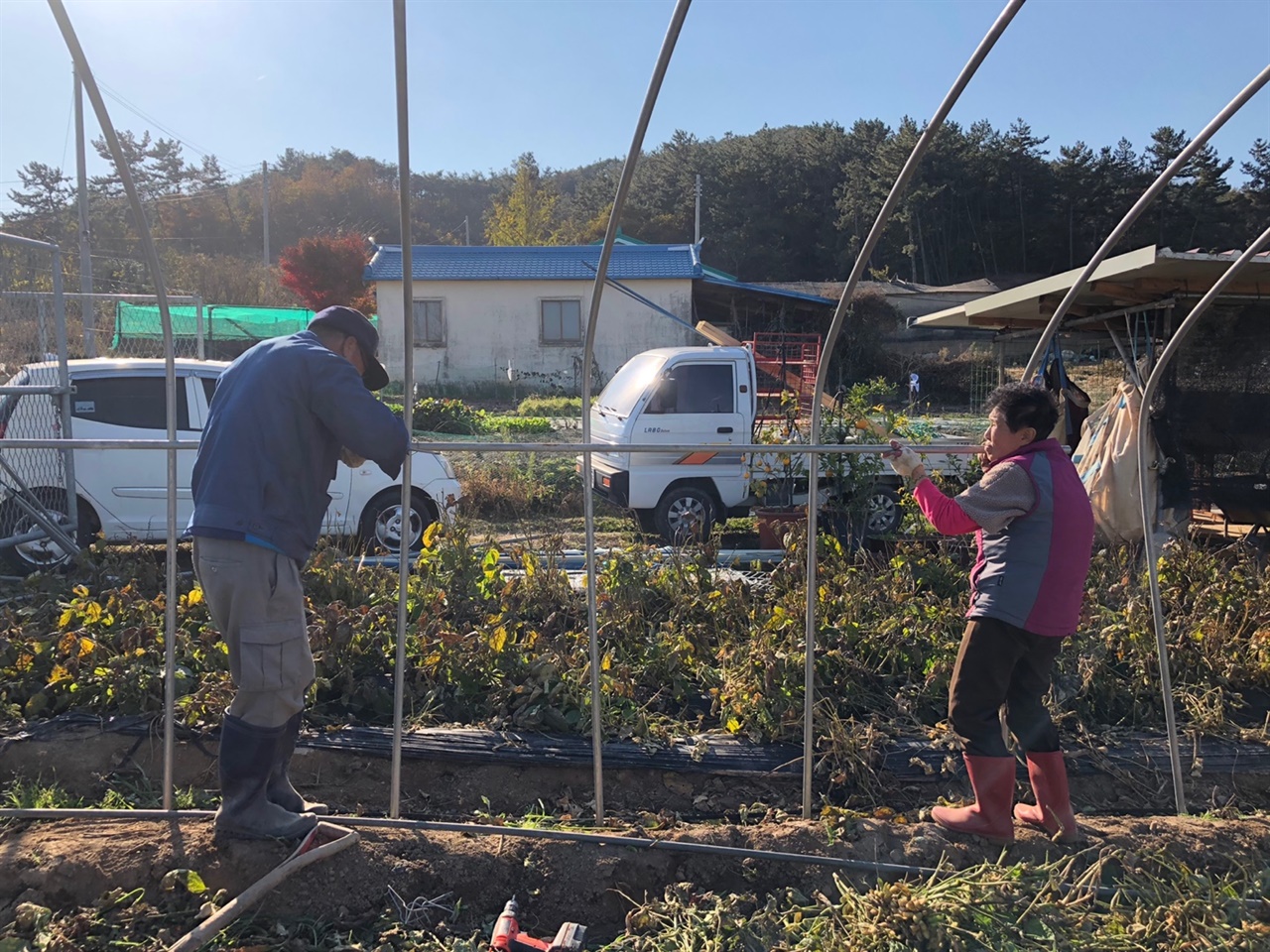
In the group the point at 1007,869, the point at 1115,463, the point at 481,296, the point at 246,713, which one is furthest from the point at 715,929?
the point at 481,296

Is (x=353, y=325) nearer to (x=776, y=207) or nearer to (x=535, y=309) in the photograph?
(x=535, y=309)

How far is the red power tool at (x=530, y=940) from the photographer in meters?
2.58

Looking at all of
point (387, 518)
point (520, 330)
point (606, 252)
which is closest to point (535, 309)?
point (520, 330)

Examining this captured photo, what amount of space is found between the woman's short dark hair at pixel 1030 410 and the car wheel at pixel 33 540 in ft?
18.7

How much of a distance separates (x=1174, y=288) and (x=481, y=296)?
735 inches

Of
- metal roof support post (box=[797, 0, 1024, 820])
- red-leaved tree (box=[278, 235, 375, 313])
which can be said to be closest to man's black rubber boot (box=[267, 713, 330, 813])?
metal roof support post (box=[797, 0, 1024, 820])

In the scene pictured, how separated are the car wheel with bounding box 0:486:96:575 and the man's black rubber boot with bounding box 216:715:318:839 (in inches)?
151

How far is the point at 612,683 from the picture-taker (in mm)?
3852

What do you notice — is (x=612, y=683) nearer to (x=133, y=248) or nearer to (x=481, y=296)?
(x=481, y=296)

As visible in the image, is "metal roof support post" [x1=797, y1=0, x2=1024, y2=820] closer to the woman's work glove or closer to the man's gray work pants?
the woman's work glove

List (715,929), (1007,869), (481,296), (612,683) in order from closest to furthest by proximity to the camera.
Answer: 1. (715,929)
2. (1007,869)
3. (612,683)
4. (481,296)

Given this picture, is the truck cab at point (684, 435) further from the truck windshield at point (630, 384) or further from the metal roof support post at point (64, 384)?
the metal roof support post at point (64, 384)

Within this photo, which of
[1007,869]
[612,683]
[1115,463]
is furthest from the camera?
[1115,463]

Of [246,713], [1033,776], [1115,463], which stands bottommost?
[1033,776]
